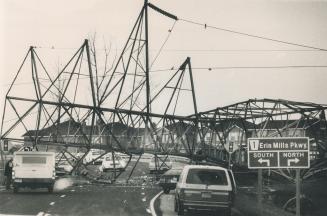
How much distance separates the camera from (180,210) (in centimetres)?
2308

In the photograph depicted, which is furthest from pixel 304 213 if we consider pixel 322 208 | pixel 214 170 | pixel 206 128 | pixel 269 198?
pixel 206 128

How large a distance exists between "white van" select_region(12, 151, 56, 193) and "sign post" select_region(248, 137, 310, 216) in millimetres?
19640

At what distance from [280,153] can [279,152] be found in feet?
0.13

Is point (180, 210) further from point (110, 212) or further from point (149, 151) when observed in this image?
point (149, 151)

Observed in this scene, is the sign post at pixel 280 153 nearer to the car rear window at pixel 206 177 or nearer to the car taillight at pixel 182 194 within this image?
the car rear window at pixel 206 177

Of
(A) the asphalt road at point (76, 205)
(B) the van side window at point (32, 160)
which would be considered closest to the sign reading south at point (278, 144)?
(A) the asphalt road at point (76, 205)

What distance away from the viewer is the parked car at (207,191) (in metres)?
22.6

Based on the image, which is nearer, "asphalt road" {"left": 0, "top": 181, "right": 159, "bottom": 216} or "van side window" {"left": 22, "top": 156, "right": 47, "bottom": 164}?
"asphalt road" {"left": 0, "top": 181, "right": 159, "bottom": 216}

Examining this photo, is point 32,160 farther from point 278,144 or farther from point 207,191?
point 278,144

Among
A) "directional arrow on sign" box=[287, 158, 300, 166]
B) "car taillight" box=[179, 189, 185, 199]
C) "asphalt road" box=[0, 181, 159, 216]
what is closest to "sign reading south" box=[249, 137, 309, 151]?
"directional arrow on sign" box=[287, 158, 300, 166]

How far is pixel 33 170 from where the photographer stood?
35094 mm

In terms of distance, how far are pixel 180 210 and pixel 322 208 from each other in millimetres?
12525

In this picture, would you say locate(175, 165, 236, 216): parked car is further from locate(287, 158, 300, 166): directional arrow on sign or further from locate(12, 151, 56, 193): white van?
locate(12, 151, 56, 193): white van

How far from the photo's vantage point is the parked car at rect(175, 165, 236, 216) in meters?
22.6
